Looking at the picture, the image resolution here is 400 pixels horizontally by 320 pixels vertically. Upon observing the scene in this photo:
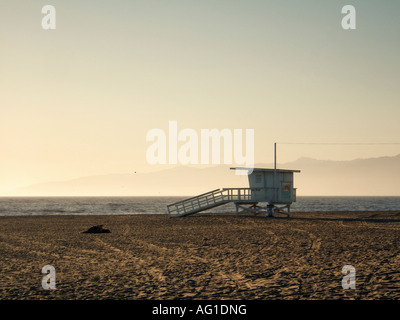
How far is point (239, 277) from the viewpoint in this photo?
10.6 metres

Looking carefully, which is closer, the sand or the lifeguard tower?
the sand

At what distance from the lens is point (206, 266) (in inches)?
479

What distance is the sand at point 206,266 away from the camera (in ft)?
30.1

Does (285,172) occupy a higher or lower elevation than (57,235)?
higher

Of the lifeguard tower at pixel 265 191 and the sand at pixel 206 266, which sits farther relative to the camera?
the lifeguard tower at pixel 265 191

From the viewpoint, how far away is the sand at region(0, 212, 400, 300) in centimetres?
918

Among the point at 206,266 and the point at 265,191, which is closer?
the point at 206,266
